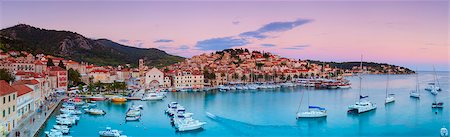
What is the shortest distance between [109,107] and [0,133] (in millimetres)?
7517

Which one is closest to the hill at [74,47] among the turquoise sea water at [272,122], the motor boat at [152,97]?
the motor boat at [152,97]

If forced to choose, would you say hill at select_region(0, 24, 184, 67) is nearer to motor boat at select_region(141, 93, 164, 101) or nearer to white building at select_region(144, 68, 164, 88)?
white building at select_region(144, 68, 164, 88)

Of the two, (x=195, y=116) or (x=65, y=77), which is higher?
(x=65, y=77)

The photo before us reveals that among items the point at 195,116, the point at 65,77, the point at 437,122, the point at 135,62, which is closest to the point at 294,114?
the point at 195,116

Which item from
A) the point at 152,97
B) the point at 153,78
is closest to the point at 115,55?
the point at 153,78

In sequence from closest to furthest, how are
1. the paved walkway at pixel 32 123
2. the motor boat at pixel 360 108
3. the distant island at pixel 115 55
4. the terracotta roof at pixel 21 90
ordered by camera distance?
1. the paved walkway at pixel 32 123
2. the terracotta roof at pixel 21 90
3. the motor boat at pixel 360 108
4. the distant island at pixel 115 55

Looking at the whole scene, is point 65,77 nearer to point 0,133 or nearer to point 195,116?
point 195,116

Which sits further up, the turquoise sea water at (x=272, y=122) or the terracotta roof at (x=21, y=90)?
the terracotta roof at (x=21, y=90)

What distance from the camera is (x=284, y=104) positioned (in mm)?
16906

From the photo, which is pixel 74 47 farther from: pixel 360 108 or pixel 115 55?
pixel 360 108

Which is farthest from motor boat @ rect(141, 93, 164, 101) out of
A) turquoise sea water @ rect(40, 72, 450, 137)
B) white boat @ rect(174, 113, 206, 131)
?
white boat @ rect(174, 113, 206, 131)

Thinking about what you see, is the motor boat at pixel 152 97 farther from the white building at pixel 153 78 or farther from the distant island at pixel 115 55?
the distant island at pixel 115 55

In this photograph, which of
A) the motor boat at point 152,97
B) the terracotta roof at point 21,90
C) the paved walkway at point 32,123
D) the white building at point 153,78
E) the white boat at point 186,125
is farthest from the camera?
the white building at point 153,78

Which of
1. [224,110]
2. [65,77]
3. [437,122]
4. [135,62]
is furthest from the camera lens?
[135,62]
